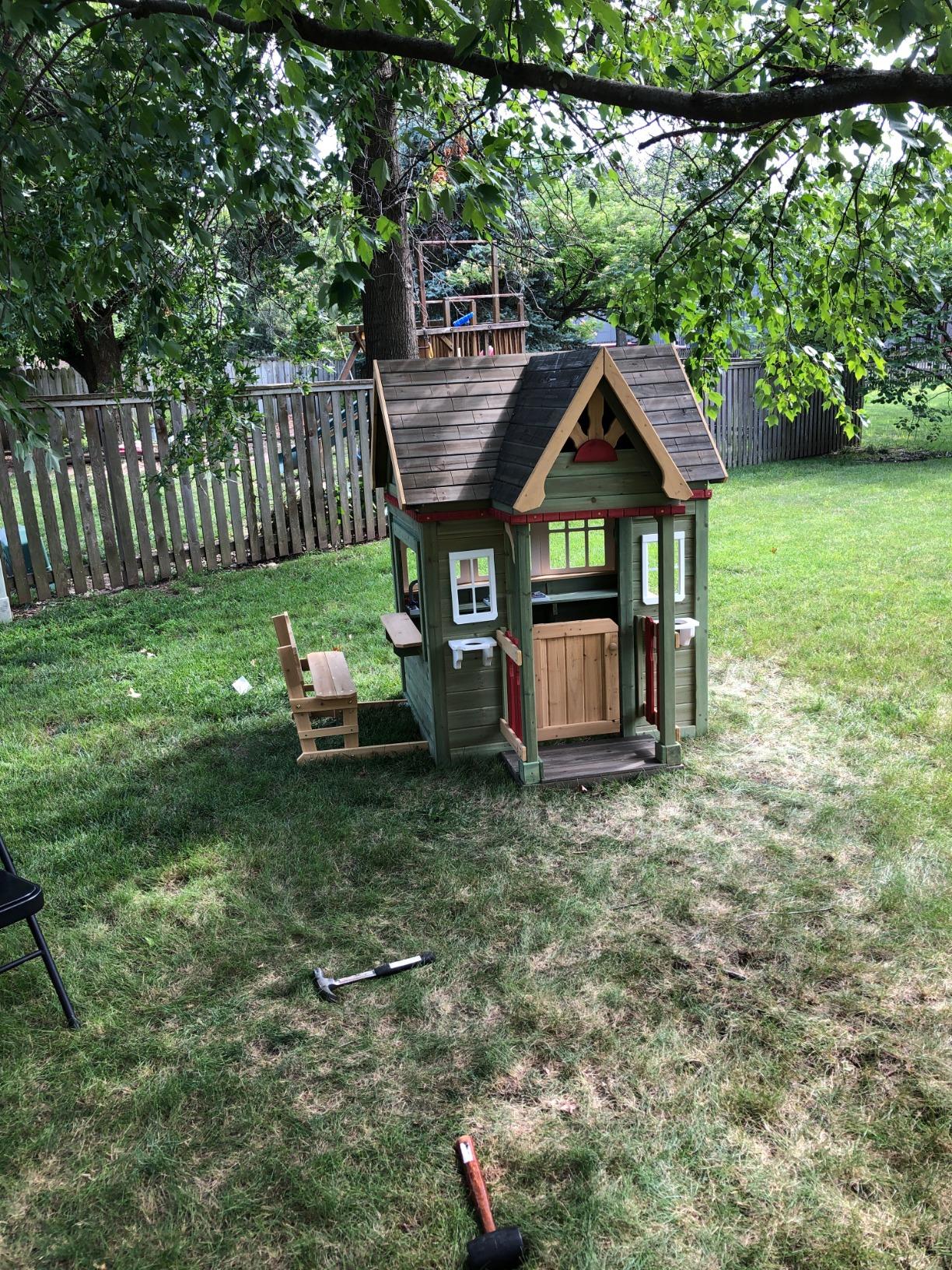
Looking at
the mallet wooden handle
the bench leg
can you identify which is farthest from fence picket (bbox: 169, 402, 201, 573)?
the mallet wooden handle

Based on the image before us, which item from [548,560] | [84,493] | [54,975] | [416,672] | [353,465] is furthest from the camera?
[353,465]

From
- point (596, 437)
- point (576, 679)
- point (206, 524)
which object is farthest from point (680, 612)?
point (206, 524)

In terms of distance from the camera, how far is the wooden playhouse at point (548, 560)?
5625mm

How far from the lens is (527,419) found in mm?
5793

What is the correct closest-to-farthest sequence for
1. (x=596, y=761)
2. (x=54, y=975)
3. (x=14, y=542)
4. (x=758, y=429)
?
(x=54, y=975), (x=596, y=761), (x=14, y=542), (x=758, y=429)

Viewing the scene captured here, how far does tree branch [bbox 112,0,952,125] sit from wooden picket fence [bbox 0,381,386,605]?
7116 mm

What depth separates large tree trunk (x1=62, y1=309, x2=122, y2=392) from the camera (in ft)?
46.2

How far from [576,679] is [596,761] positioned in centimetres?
56

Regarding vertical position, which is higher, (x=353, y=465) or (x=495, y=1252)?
(x=353, y=465)

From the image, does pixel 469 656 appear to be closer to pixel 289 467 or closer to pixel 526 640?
pixel 526 640

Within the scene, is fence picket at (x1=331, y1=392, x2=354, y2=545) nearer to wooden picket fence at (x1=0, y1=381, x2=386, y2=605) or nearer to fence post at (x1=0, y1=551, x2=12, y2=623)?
wooden picket fence at (x1=0, y1=381, x2=386, y2=605)

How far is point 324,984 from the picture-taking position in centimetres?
390

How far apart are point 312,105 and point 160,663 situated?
5156 mm

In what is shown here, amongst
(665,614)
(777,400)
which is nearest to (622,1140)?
(665,614)
